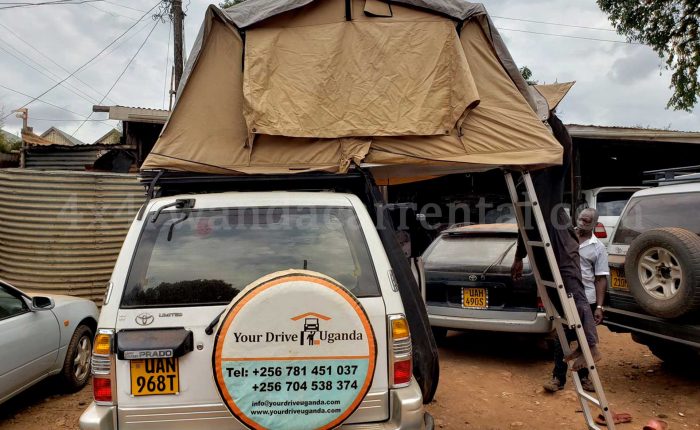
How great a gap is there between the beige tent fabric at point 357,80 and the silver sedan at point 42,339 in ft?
9.49

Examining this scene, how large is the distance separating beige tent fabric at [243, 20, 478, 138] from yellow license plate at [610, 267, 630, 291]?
2774 millimetres

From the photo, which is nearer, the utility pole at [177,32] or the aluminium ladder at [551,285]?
the aluminium ladder at [551,285]

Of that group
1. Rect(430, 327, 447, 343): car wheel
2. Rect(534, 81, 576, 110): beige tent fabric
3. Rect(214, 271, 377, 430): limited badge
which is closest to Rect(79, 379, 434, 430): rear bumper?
Rect(214, 271, 377, 430): limited badge

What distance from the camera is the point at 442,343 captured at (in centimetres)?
657

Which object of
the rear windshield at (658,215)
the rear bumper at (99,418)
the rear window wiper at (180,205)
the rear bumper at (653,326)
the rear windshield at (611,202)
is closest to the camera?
the rear bumper at (99,418)

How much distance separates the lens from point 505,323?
5.40m

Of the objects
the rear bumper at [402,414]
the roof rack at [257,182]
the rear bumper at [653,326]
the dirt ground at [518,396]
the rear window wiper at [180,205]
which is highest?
the roof rack at [257,182]

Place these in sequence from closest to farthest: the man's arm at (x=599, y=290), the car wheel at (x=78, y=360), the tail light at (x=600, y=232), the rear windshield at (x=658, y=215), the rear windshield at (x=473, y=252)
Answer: the rear windshield at (x=658, y=215), the man's arm at (x=599, y=290), the car wheel at (x=78, y=360), the rear windshield at (x=473, y=252), the tail light at (x=600, y=232)

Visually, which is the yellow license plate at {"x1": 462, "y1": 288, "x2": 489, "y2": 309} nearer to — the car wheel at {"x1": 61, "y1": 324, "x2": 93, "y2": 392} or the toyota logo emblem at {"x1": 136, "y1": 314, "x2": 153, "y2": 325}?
the toyota logo emblem at {"x1": 136, "y1": 314, "x2": 153, "y2": 325}

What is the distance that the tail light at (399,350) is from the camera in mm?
2553

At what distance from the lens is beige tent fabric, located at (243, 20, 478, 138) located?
136 inches

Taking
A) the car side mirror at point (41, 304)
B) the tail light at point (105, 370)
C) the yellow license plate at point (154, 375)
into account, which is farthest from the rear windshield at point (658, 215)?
the car side mirror at point (41, 304)

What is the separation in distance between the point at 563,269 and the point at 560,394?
5.12 feet

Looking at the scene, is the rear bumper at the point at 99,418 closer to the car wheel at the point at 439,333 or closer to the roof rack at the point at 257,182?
the roof rack at the point at 257,182
